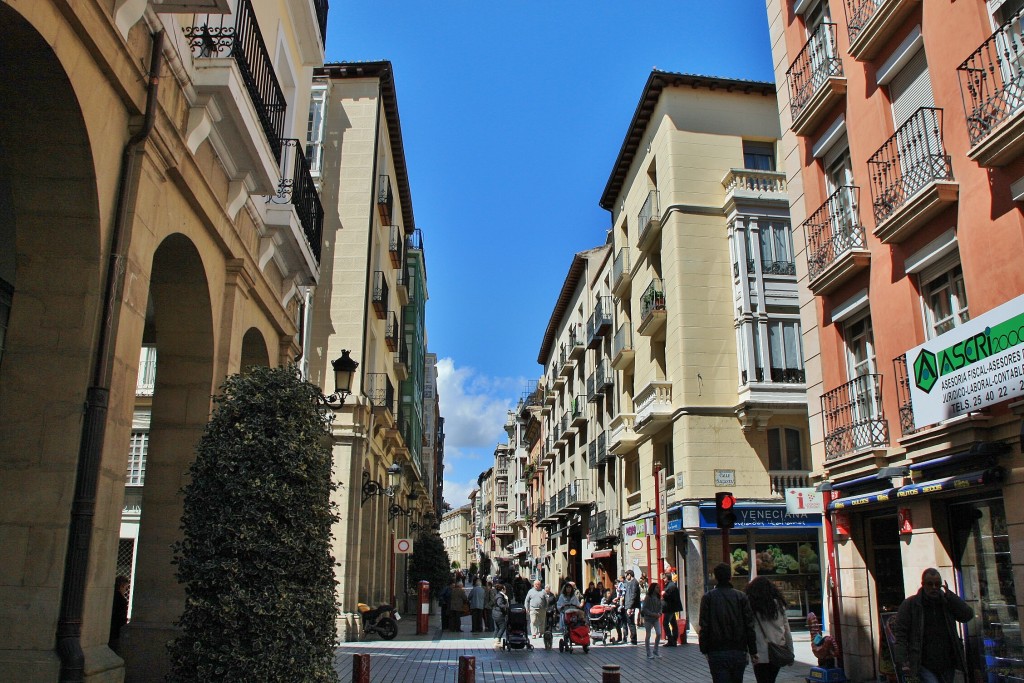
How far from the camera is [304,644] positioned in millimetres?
7180

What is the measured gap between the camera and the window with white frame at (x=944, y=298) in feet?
35.3

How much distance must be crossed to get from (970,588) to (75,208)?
11.0 m

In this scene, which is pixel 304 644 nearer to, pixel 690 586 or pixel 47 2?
pixel 47 2

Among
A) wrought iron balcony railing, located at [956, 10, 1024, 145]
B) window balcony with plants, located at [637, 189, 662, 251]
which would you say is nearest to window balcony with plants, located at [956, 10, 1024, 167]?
wrought iron balcony railing, located at [956, 10, 1024, 145]

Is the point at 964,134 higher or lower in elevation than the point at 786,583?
higher

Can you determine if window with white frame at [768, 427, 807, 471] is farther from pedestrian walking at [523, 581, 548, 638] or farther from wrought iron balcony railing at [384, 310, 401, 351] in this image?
wrought iron balcony railing at [384, 310, 401, 351]

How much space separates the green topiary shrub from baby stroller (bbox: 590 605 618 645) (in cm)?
1470

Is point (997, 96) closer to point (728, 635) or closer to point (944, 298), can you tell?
point (944, 298)

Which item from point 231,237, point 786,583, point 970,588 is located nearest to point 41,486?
point 231,237

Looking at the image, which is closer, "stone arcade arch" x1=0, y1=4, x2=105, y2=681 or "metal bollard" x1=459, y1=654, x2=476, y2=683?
"stone arcade arch" x1=0, y1=4, x2=105, y2=681

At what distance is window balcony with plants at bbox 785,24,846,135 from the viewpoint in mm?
13735

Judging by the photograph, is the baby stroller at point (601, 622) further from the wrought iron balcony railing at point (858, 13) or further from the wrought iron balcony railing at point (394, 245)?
the wrought iron balcony railing at point (858, 13)

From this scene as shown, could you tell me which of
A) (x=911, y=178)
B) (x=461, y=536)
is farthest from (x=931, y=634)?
(x=461, y=536)

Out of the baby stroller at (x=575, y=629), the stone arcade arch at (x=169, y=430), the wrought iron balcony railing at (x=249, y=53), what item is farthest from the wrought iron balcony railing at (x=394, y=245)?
the stone arcade arch at (x=169, y=430)
